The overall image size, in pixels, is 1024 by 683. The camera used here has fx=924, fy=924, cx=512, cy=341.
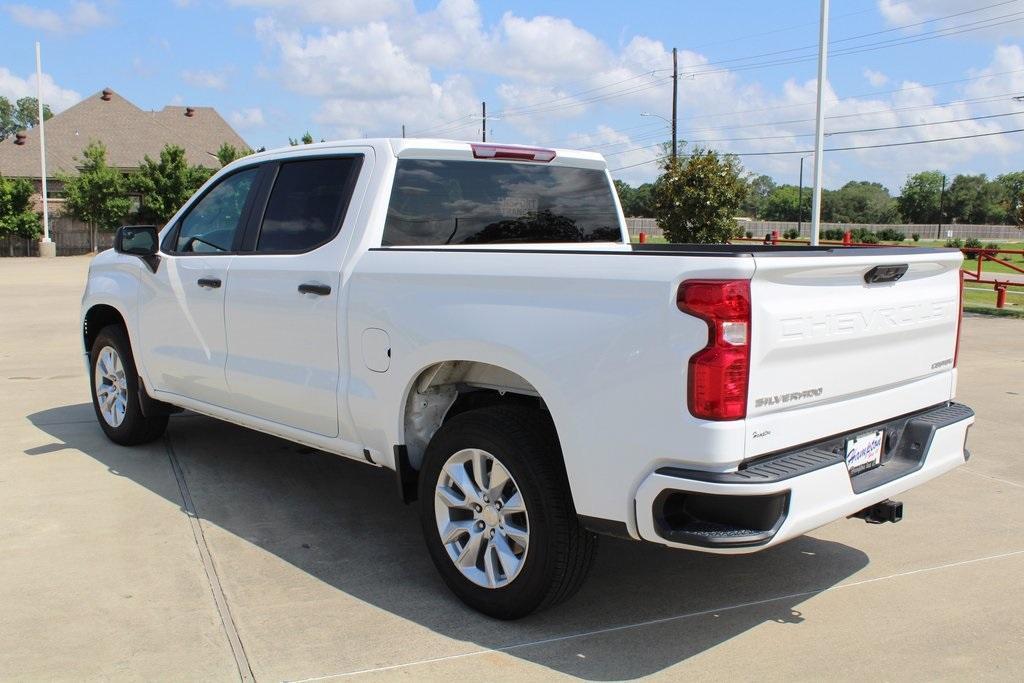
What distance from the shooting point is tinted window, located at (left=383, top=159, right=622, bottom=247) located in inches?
183

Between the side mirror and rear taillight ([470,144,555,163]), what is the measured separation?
2254mm

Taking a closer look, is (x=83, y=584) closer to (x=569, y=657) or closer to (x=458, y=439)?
(x=458, y=439)

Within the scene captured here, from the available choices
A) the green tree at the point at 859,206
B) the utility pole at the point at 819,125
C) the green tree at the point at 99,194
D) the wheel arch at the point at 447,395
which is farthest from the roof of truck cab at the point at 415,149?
the green tree at the point at 859,206

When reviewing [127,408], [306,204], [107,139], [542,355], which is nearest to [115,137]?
[107,139]

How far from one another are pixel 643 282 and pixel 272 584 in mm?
2312

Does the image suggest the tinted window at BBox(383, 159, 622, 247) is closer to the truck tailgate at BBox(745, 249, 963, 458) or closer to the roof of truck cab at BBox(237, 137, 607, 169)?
the roof of truck cab at BBox(237, 137, 607, 169)

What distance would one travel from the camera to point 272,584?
14.0ft

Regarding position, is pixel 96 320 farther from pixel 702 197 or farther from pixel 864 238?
pixel 864 238

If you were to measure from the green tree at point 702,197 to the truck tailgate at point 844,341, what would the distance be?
18.3 meters

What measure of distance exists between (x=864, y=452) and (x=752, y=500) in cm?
81

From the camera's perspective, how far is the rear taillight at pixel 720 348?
305 cm

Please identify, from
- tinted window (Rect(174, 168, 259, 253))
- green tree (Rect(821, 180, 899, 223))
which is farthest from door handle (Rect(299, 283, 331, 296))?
green tree (Rect(821, 180, 899, 223))

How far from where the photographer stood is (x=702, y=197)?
2211cm

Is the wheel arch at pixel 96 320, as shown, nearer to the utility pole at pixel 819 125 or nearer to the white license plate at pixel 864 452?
the white license plate at pixel 864 452
